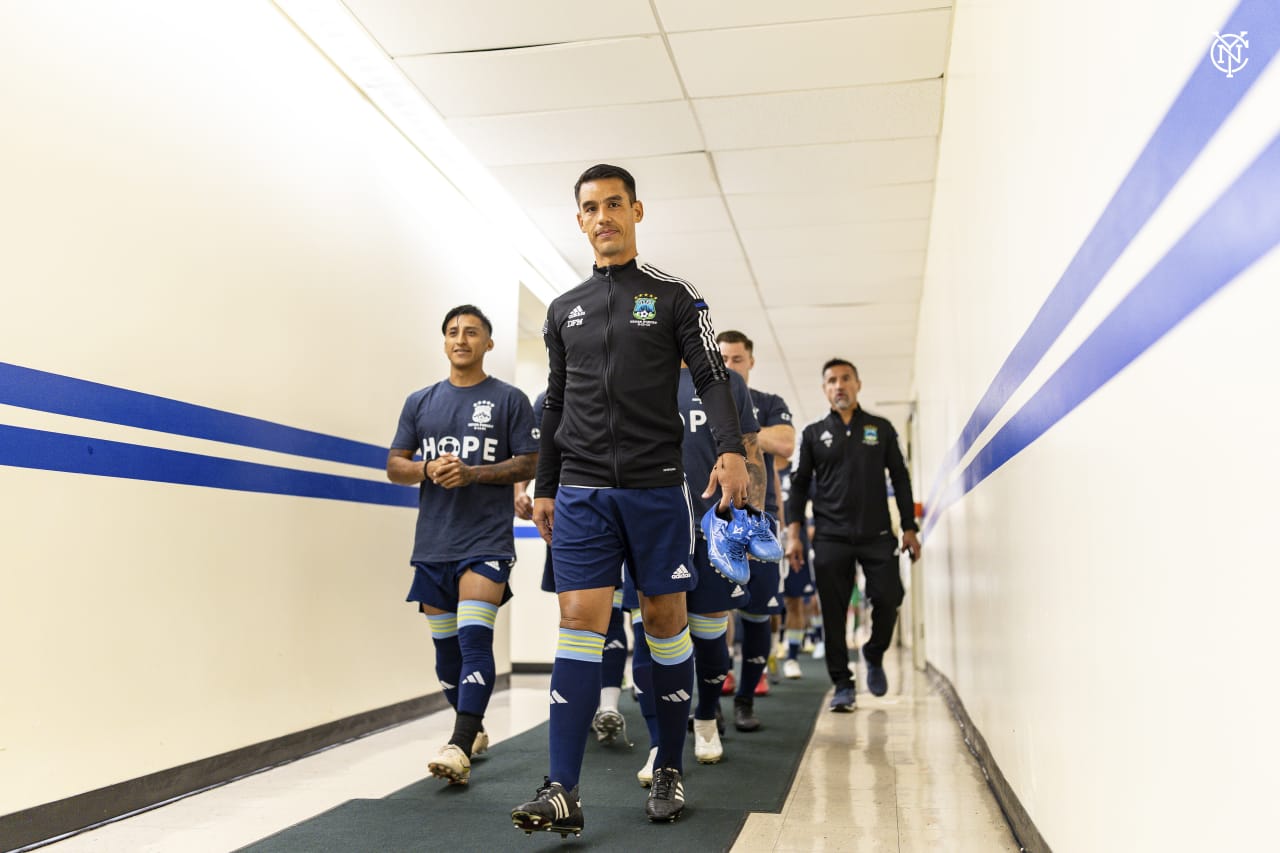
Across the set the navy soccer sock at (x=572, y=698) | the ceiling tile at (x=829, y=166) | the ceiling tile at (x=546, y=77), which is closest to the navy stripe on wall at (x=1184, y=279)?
the navy soccer sock at (x=572, y=698)

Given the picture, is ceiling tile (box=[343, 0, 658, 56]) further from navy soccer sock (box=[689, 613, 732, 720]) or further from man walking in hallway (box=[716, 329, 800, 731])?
navy soccer sock (box=[689, 613, 732, 720])

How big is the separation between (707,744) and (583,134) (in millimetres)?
2917

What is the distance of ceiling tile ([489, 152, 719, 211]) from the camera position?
5320 mm

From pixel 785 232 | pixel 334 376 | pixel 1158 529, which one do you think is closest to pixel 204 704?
pixel 334 376

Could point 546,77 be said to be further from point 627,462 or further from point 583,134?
point 627,462

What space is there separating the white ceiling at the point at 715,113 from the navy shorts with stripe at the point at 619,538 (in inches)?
81.8

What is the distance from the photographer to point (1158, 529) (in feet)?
4.01

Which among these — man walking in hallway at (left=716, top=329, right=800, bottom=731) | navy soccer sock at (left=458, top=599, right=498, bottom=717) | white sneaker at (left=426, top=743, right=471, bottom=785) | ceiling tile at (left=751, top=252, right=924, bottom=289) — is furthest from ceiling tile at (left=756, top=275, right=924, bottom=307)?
white sneaker at (left=426, top=743, right=471, bottom=785)

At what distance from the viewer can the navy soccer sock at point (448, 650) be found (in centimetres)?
346

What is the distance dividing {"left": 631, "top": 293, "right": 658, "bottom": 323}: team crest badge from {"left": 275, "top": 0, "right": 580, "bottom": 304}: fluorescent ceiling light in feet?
6.66

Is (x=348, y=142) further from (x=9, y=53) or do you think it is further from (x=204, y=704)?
(x=204, y=704)

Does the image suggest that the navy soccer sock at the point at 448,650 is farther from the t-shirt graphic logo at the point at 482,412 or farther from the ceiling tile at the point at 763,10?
the ceiling tile at the point at 763,10

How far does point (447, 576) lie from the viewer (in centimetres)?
337

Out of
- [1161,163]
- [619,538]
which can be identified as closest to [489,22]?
[619,538]
